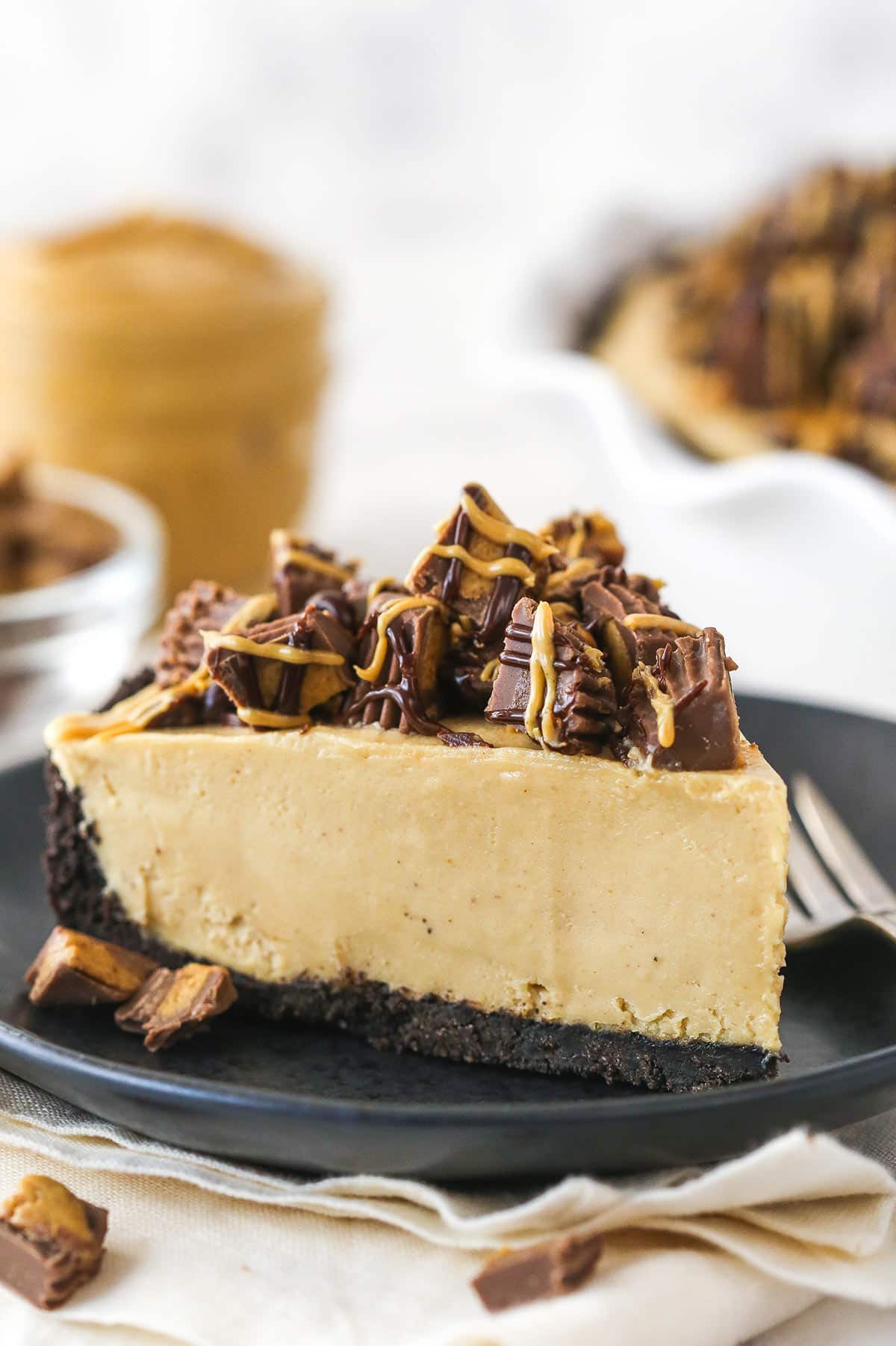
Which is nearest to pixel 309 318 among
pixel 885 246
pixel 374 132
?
pixel 885 246

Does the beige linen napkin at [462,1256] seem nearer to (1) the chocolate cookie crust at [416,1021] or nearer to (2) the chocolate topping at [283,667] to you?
(1) the chocolate cookie crust at [416,1021]

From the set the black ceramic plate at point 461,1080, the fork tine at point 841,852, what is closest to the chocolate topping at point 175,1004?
the black ceramic plate at point 461,1080

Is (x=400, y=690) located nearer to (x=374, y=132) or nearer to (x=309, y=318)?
(x=309, y=318)

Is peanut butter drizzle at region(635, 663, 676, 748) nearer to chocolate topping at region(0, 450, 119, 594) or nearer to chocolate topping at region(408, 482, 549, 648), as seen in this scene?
chocolate topping at region(408, 482, 549, 648)

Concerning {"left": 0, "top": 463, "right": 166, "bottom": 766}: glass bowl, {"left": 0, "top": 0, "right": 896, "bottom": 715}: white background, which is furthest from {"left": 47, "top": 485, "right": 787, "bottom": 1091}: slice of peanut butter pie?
{"left": 0, "top": 0, "right": 896, "bottom": 715}: white background

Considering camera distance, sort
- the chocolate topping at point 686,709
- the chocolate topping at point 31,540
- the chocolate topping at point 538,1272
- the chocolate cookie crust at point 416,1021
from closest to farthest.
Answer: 1. the chocolate topping at point 538,1272
2. the chocolate topping at point 686,709
3. the chocolate cookie crust at point 416,1021
4. the chocolate topping at point 31,540

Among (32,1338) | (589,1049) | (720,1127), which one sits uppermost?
(720,1127)

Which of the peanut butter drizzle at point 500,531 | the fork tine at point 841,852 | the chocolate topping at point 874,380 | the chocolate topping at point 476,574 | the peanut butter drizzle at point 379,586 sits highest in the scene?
the chocolate topping at point 874,380
